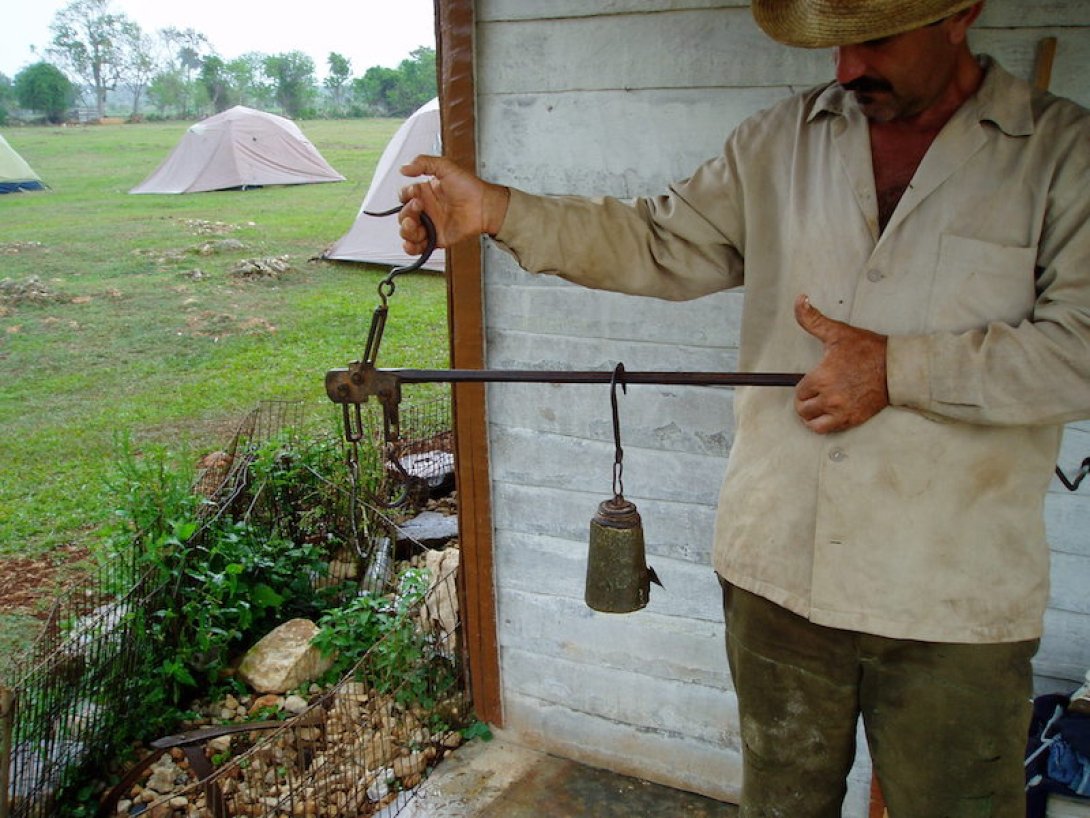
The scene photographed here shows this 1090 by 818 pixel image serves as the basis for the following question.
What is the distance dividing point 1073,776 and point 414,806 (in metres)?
1.96

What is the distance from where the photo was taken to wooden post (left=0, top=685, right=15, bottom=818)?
2.79 m

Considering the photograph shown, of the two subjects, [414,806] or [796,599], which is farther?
[414,806]

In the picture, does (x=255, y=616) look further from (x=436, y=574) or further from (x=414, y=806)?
(x=414, y=806)

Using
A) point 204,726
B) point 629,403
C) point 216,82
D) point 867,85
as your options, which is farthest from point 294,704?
point 216,82

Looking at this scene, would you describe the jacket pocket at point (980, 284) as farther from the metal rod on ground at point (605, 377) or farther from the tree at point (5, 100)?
the tree at point (5, 100)

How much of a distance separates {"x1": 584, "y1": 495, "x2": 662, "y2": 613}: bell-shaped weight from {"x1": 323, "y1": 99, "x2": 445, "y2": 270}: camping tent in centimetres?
1016

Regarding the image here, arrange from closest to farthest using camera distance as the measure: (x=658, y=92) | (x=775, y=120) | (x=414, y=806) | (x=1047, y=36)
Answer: (x=775, y=120) < (x=1047, y=36) < (x=658, y=92) < (x=414, y=806)

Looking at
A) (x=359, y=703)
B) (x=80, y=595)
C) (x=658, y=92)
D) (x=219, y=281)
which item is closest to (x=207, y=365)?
(x=219, y=281)

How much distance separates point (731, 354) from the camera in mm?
2850

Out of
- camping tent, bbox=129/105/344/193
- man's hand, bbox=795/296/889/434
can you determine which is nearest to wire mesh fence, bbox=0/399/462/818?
man's hand, bbox=795/296/889/434

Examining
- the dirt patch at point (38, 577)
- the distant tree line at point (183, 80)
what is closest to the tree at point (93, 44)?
the distant tree line at point (183, 80)

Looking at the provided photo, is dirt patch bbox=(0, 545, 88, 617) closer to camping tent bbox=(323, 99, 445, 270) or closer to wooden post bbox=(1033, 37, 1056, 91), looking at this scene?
wooden post bbox=(1033, 37, 1056, 91)

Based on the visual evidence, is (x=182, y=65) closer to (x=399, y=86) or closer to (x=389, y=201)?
(x=399, y=86)

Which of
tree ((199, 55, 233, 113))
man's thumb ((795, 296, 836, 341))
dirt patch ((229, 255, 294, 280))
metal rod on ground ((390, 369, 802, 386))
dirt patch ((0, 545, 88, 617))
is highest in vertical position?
tree ((199, 55, 233, 113))
